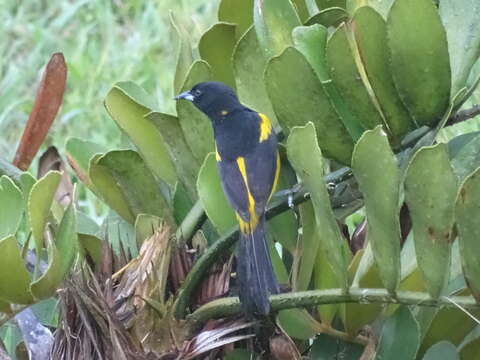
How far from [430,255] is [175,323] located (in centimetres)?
39

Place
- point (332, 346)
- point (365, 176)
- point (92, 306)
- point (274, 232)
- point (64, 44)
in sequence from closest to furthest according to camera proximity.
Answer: point (365, 176) → point (92, 306) → point (332, 346) → point (274, 232) → point (64, 44)

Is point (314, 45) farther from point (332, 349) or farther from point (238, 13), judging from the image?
point (332, 349)

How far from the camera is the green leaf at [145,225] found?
1620 millimetres

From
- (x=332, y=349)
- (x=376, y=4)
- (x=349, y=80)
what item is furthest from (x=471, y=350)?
(x=376, y=4)

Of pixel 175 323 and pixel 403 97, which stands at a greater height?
pixel 403 97

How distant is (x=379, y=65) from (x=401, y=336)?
1.19 ft

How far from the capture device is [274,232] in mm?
1662

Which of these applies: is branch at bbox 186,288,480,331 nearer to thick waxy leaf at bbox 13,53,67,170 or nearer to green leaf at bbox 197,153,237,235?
green leaf at bbox 197,153,237,235

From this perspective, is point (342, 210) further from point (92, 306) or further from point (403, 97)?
point (92, 306)

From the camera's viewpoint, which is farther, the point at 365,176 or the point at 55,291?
the point at 55,291

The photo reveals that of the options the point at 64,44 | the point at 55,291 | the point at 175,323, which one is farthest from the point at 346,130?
the point at 64,44

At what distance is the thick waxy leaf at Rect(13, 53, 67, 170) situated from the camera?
1884 mm

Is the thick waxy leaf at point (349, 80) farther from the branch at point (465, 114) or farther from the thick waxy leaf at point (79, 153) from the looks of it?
the thick waxy leaf at point (79, 153)

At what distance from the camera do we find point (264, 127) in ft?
5.58
